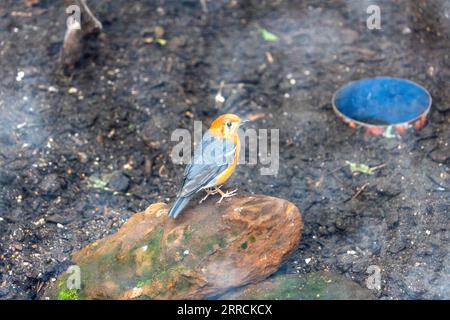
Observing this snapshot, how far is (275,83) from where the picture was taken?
8.83m

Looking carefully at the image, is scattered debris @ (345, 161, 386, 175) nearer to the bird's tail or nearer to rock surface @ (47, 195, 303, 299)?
rock surface @ (47, 195, 303, 299)

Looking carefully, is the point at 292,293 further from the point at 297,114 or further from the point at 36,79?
the point at 36,79

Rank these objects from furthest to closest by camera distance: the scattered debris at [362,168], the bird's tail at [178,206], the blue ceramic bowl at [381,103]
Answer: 1. the blue ceramic bowl at [381,103]
2. the scattered debris at [362,168]
3. the bird's tail at [178,206]

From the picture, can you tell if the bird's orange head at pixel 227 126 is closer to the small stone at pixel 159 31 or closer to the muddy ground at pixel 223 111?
the muddy ground at pixel 223 111

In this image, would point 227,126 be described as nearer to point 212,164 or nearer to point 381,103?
point 212,164

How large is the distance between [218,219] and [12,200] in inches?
93.5

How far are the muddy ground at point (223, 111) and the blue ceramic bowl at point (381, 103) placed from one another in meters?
0.19

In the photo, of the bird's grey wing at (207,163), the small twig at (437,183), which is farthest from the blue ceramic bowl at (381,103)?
the bird's grey wing at (207,163)

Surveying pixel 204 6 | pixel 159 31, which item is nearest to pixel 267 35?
pixel 204 6

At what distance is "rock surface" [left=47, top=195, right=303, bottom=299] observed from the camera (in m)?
5.71

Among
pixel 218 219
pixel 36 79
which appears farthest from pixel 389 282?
pixel 36 79

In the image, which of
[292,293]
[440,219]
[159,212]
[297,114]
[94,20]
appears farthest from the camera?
[94,20]

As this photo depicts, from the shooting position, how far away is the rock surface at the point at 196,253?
18.7 feet

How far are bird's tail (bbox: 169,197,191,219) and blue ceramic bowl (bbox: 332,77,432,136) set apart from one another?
2715mm
